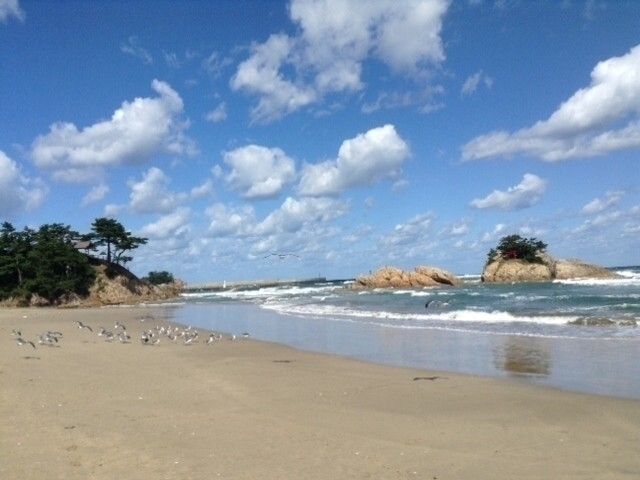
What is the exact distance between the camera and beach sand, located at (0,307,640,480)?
5613 millimetres

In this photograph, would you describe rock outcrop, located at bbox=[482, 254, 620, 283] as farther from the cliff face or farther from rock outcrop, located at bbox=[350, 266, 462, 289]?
the cliff face

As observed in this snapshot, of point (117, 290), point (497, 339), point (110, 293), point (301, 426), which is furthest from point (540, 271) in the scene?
point (301, 426)

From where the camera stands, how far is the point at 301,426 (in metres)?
7.29

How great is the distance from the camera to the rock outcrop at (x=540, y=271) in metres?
64.7

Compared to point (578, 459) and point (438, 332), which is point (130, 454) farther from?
point (438, 332)

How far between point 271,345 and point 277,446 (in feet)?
39.4

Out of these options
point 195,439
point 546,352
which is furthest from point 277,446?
point 546,352

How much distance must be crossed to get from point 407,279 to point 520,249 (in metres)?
13.9

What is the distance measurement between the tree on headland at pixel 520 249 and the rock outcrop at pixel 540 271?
0.58m

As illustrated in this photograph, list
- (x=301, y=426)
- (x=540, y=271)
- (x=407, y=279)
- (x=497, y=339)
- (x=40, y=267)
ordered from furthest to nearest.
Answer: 1. (x=407, y=279)
2. (x=540, y=271)
3. (x=40, y=267)
4. (x=497, y=339)
5. (x=301, y=426)

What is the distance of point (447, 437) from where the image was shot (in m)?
6.79

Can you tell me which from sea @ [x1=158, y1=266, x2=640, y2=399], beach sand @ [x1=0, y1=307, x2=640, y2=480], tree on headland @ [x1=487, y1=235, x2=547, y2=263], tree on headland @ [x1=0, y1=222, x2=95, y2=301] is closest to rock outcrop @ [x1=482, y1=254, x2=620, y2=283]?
tree on headland @ [x1=487, y1=235, x2=547, y2=263]

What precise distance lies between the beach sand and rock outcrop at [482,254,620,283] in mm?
56979

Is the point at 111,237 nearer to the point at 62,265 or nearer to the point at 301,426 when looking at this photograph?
the point at 62,265
